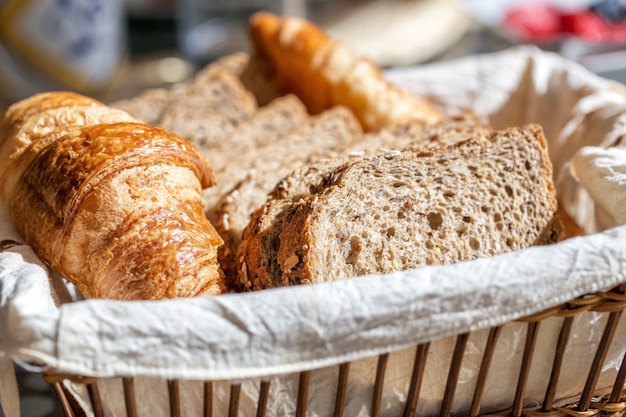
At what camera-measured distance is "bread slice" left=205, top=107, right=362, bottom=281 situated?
1.31m

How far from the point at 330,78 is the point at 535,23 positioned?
156 cm

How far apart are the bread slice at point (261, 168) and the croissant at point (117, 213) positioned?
0.12 metres

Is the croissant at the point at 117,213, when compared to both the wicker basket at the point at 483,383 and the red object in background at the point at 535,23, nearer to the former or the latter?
the wicker basket at the point at 483,383

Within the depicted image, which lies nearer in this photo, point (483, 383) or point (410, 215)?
point (483, 383)

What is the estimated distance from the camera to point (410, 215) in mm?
1176

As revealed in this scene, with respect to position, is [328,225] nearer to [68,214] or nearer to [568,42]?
[68,214]

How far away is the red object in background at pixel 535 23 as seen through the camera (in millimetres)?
2947

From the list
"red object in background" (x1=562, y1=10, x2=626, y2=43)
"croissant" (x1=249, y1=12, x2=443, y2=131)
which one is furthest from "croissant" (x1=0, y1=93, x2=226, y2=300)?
"red object in background" (x1=562, y1=10, x2=626, y2=43)

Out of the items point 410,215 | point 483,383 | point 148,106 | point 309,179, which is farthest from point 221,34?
point 483,383

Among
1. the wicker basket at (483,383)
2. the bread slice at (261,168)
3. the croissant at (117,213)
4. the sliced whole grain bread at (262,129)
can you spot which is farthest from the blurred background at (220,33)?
the wicker basket at (483,383)

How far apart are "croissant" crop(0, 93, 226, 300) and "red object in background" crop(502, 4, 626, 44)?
87.8 inches

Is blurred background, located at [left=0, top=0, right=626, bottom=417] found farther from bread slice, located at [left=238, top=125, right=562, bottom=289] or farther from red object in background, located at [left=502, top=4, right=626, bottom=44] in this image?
bread slice, located at [left=238, top=125, right=562, bottom=289]

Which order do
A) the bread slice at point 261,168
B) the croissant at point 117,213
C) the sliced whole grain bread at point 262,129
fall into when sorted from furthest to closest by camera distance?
the sliced whole grain bread at point 262,129 < the bread slice at point 261,168 < the croissant at point 117,213

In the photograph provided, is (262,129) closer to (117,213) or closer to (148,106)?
(148,106)
